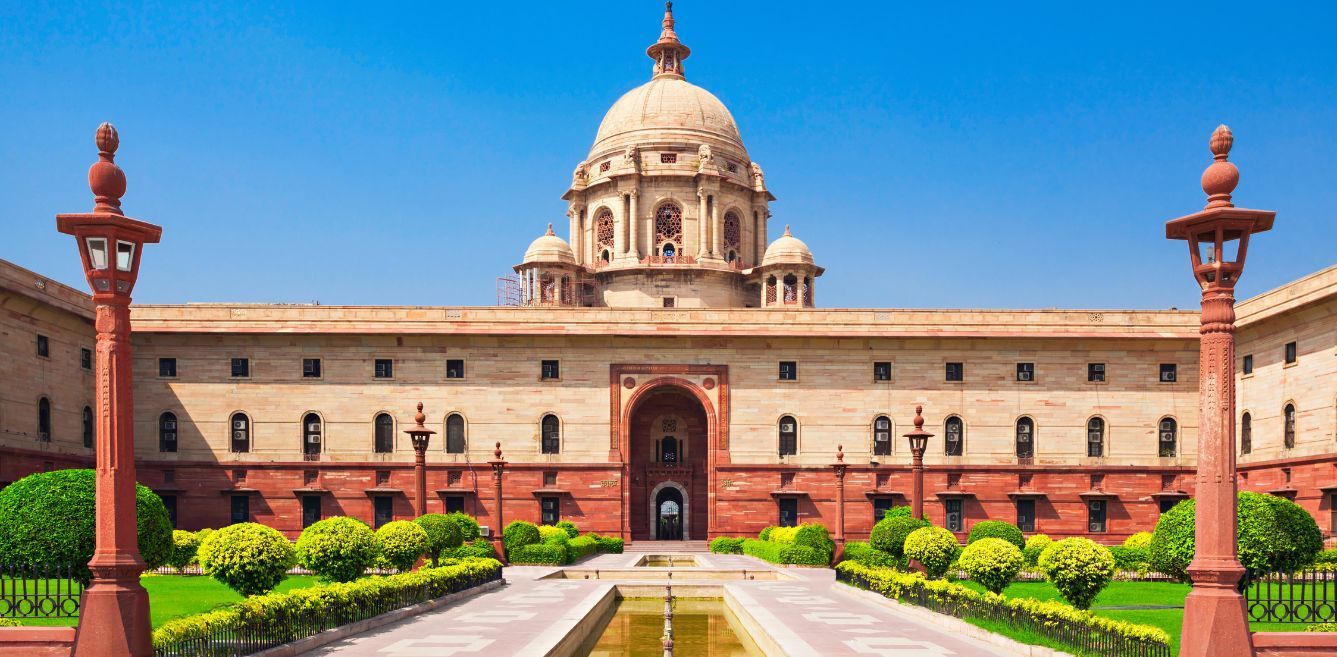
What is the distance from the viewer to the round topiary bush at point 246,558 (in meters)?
15.5

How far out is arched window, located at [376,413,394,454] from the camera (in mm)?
38844

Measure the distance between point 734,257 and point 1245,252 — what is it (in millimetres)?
40038

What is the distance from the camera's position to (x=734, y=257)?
50.8m

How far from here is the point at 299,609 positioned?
1434cm

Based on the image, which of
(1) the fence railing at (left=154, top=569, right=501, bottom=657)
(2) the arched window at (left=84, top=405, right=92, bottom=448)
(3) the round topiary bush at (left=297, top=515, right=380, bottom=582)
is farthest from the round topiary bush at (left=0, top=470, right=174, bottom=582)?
(2) the arched window at (left=84, top=405, right=92, bottom=448)

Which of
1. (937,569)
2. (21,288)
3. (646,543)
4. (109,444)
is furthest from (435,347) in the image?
(109,444)

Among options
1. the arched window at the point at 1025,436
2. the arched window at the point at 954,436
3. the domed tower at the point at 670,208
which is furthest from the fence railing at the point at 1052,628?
the domed tower at the point at 670,208

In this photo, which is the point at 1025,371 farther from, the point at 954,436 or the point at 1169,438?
the point at 1169,438

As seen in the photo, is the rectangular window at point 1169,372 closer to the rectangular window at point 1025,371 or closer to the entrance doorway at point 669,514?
the rectangular window at point 1025,371

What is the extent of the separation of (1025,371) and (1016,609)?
84.6 ft

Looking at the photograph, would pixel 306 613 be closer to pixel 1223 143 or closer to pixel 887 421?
pixel 1223 143

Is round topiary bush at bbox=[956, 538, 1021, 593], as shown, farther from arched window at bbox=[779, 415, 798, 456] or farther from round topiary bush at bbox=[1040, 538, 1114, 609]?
arched window at bbox=[779, 415, 798, 456]

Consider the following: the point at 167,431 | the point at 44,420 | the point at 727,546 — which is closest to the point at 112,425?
the point at 44,420

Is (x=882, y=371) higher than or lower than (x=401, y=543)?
higher
